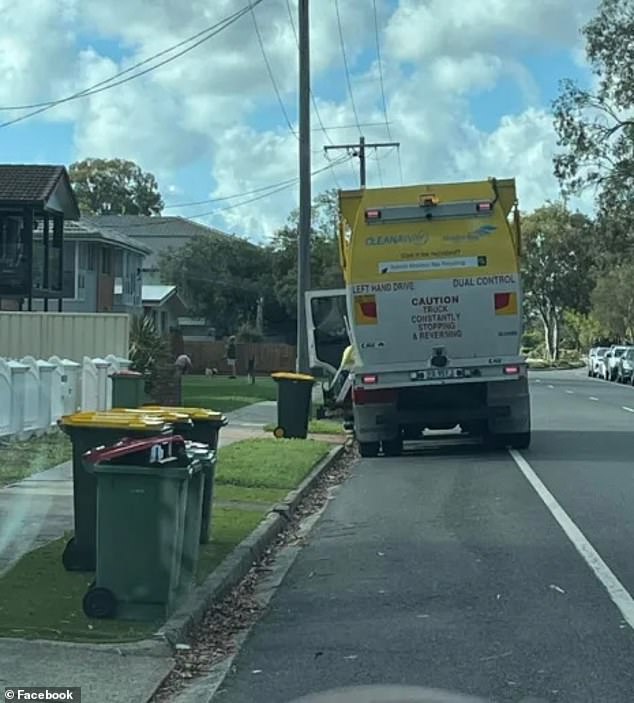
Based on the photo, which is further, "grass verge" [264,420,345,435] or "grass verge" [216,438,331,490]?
"grass verge" [264,420,345,435]

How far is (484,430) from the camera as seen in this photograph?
2006 cm

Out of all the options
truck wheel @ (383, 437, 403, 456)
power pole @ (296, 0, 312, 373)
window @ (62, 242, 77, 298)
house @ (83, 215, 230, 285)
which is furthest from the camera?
house @ (83, 215, 230, 285)

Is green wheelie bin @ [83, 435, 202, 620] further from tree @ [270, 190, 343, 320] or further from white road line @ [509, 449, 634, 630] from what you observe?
tree @ [270, 190, 343, 320]

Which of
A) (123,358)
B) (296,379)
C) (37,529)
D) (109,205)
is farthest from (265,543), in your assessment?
(109,205)

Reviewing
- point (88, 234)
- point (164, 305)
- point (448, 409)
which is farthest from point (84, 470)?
point (164, 305)

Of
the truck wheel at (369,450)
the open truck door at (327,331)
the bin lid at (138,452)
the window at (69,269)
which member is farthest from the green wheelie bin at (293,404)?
the window at (69,269)

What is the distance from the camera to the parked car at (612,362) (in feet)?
190

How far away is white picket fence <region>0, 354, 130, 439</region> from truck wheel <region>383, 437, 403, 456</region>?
5.06 meters

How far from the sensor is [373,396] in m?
18.9

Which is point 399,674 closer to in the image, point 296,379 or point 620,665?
point 620,665

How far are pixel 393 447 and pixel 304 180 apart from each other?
24.6 ft

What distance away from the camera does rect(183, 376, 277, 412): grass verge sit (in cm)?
3024

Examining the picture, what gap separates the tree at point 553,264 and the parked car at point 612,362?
27857 mm

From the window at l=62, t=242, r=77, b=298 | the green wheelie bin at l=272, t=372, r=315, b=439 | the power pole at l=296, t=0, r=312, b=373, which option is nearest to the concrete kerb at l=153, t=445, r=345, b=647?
the green wheelie bin at l=272, t=372, r=315, b=439
